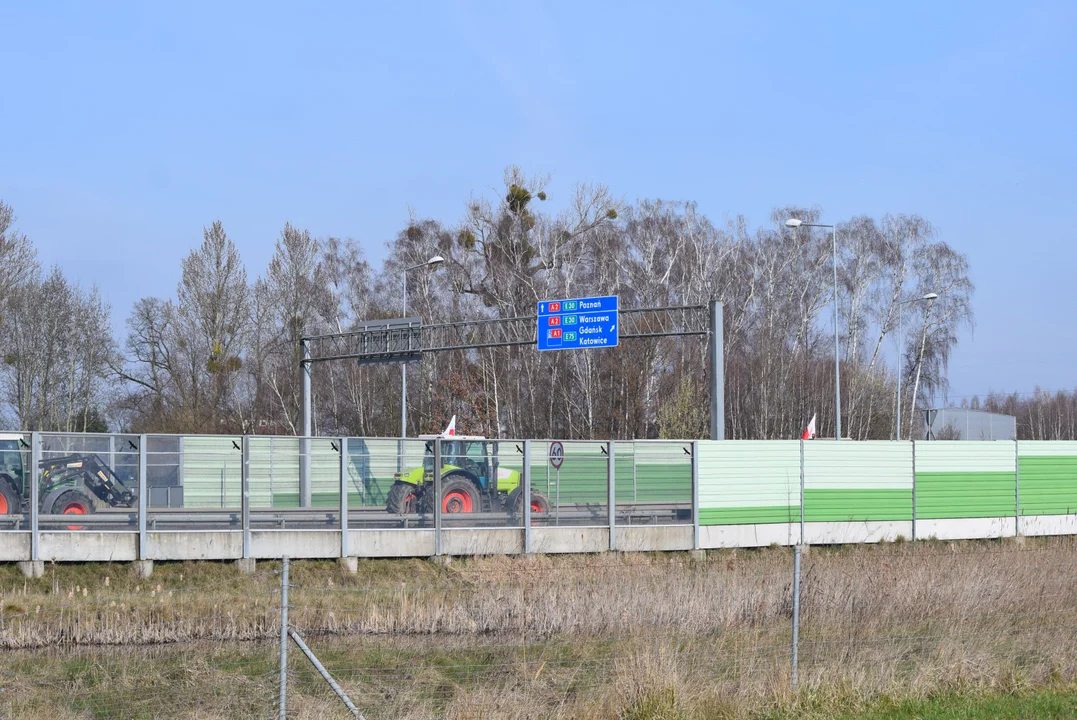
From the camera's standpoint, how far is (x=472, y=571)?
906 inches

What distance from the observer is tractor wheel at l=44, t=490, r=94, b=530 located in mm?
20953

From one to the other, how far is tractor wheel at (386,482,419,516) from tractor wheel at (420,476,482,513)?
194 mm

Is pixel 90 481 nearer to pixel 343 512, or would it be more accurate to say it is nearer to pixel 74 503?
pixel 74 503

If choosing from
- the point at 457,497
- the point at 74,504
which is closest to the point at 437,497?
the point at 457,497

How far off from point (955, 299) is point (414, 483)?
4947 centimetres

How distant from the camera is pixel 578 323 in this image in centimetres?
3291

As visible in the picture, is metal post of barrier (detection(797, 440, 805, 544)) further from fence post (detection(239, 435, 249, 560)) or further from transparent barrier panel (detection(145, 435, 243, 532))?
transparent barrier panel (detection(145, 435, 243, 532))

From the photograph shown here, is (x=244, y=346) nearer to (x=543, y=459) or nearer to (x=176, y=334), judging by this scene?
(x=176, y=334)

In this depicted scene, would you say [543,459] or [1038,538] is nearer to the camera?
[543,459]

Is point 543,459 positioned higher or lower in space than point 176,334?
lower

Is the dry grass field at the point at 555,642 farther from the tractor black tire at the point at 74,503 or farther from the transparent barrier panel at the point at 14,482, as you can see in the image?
the tractor black tire at the point at 74,503

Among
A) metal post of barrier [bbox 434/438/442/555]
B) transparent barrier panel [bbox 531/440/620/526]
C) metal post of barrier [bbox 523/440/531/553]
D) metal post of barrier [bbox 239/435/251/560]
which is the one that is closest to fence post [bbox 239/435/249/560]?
metal post of barrier [bbox 239/435/251/560]

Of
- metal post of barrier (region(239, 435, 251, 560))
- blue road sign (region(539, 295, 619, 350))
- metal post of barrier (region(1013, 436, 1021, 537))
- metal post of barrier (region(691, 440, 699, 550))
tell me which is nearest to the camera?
metal post of barrier (region(239, 435, 251, 560))

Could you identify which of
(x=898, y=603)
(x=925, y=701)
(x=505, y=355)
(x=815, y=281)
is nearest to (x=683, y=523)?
(x=898, y=603)
